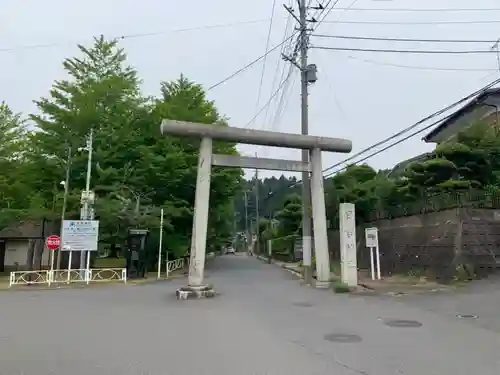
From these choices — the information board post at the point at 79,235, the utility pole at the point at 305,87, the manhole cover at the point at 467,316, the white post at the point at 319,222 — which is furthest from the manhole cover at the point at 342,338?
the information board post at the point at 79,235

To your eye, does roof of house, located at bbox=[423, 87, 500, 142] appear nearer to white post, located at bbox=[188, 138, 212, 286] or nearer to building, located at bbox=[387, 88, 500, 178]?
building, located at bbox=[387, 88, 500, 178]

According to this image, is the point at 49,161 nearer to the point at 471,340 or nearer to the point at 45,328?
the point at 45,328

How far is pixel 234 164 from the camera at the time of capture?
17328 mm

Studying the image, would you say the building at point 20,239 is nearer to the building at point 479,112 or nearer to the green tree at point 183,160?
the green tree at point 183,160

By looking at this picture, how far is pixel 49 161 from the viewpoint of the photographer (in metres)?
28.7

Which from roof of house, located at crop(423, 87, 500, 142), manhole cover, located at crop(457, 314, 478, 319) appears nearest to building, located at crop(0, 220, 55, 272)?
manhole cover, located at crop(457, 314, 478, 319)

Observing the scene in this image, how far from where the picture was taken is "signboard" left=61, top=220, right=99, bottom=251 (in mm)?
22797

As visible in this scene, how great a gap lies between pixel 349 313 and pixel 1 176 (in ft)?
82.3

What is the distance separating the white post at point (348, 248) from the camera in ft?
57.2

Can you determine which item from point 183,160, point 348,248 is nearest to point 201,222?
point 348,248

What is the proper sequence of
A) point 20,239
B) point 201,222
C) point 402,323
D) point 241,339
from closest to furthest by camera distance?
point 241,339
point 402,323
point 201,222
point 20,239

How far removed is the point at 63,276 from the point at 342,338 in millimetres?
21463

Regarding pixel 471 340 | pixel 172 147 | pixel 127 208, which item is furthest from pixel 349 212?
pixel 172 147

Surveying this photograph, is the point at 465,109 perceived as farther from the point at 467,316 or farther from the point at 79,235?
the point at 79,235
